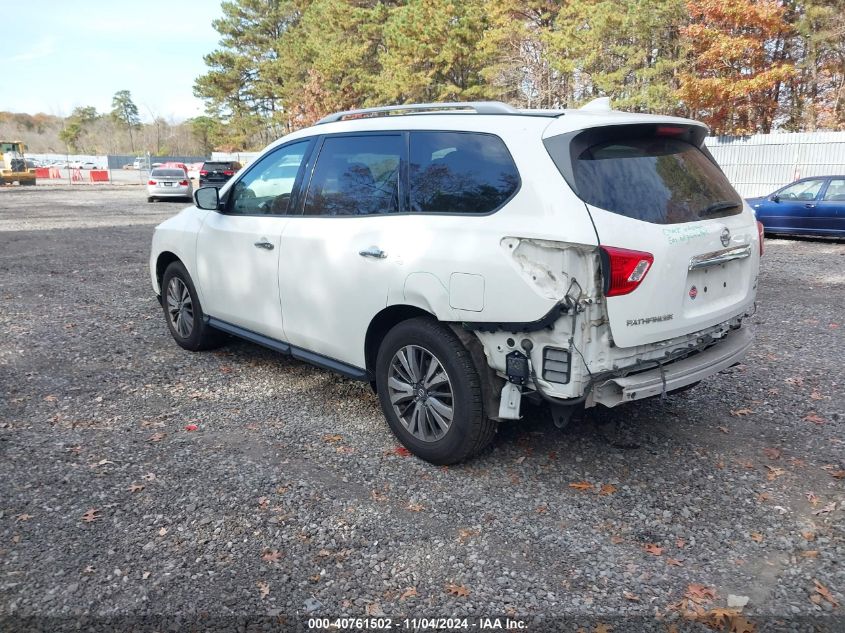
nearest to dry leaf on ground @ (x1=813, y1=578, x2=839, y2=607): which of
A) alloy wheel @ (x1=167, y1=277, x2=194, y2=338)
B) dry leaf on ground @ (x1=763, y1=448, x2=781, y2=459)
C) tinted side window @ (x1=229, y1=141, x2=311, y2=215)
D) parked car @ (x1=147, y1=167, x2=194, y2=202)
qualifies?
dry leaf on ground @ (x1=763, y1=448, x2=781, y2=459)

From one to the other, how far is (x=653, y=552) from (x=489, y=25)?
113 feet

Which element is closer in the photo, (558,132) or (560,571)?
(560,571)

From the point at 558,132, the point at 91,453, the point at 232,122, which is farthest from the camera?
the point at 232,122

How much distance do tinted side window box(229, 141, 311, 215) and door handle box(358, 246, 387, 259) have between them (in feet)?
3.31

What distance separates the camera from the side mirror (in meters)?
5.23

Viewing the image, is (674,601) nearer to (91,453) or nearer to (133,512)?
(133,512)

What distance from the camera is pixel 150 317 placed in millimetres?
7426

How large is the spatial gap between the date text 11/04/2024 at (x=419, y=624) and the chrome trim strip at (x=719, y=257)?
1.96 metres

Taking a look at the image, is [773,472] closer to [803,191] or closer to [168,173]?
[803,191]

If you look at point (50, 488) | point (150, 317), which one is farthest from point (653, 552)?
point (150, 317)

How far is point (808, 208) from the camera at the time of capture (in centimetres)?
1416

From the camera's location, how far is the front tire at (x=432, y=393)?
140 inches

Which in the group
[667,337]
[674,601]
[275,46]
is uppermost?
[275,46]

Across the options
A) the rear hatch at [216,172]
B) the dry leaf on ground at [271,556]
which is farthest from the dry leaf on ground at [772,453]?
the rear hatch at [216,172]
